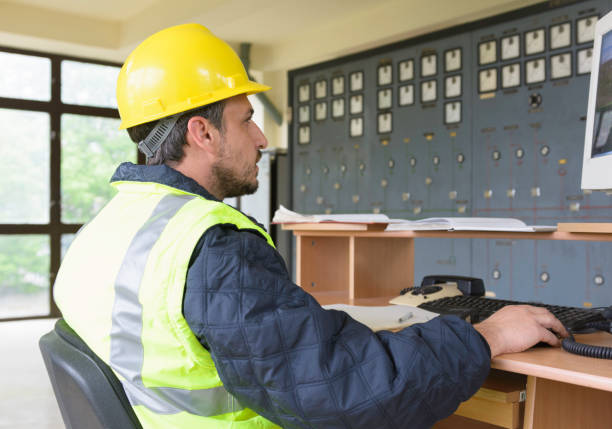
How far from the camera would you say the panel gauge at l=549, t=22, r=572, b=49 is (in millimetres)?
3178

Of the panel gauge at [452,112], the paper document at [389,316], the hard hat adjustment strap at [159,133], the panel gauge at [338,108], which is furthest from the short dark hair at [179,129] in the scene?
the panel gauge at [338,108]

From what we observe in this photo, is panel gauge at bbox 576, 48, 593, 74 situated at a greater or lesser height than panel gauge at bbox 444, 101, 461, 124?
greater

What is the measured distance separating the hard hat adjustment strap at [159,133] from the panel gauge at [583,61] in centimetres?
255

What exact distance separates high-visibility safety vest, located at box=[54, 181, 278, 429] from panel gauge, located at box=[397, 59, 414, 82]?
324 centimetres

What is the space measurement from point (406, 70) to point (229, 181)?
9.97 ft

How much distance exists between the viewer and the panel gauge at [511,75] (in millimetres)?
3416

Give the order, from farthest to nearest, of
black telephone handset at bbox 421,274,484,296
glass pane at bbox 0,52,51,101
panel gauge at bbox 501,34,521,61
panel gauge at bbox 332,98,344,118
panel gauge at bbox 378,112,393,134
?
glass pane at bbox 0,52,51,101
panel gauge at bbox 332,98,344,118
panel gauge at bbox 378,112,393,134
panel gauge at bbox 501,34,521,61
black telephone handset at bbox 421,274,484,296

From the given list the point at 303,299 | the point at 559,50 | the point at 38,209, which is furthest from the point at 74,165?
the point at 303,299

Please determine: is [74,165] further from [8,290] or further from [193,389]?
[193,389]

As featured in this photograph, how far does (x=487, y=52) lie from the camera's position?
3564 mm

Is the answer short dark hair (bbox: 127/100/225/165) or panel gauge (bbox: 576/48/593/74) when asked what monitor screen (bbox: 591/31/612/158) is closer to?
short dark hair (bbox: 127/100/225/165)

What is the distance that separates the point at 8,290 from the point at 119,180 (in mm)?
5549

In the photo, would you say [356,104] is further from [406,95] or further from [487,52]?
[487,52]

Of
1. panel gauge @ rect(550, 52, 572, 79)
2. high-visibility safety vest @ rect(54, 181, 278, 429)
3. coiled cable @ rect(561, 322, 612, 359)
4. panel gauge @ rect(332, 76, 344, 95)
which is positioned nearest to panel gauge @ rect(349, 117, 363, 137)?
panel gauge @ rect(332, 76, 344, 95)
